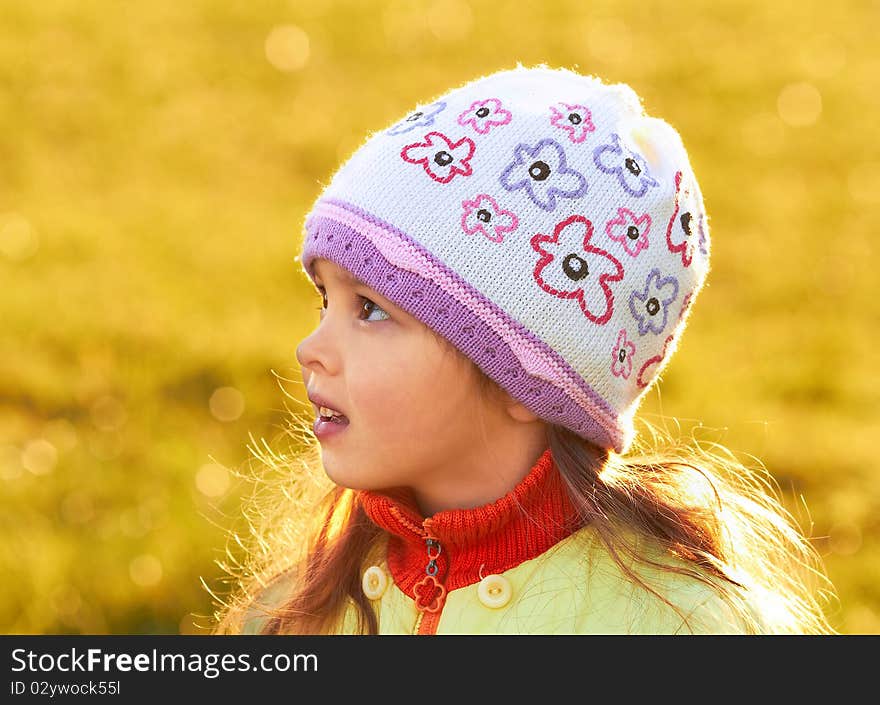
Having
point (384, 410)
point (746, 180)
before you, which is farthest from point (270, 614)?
point (746, 180)

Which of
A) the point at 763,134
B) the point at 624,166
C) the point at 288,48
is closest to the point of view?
the point at 624,166

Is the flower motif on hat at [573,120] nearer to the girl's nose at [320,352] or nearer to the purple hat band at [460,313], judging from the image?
the purple hat band at [460,313]

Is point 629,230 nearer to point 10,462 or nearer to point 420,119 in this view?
point 420,119

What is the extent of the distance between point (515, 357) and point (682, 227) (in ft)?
1.47

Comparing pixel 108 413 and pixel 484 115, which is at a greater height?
pixel 484 115

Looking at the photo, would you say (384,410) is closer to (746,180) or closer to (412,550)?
(412,550)

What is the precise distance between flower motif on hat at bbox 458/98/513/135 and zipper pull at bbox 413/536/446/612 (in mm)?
802

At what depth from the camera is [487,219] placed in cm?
218

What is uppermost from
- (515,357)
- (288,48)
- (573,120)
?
(288,48)

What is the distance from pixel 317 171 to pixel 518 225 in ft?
16.4

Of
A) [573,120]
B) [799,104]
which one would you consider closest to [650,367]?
[573,120]

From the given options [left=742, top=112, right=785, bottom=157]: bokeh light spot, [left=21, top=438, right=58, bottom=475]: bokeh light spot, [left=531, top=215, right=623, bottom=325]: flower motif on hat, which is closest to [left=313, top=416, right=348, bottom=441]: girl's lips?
[left=531, top=215, right=623, bottom=325]: flower motif on hat

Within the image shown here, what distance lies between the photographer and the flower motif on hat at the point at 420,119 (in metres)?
2.33

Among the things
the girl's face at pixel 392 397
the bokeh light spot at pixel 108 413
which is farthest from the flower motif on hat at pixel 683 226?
the bokeh light spot at pixel 108 413
